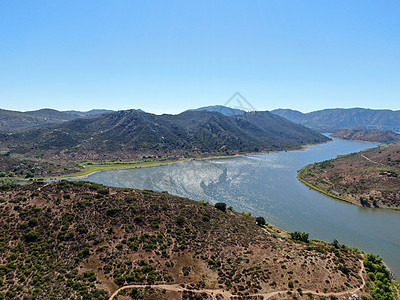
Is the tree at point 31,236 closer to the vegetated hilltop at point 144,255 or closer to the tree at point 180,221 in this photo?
the vegetated hilltop at point 144,255

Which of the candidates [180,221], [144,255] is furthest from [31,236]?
[180,221]

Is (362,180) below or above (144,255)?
above

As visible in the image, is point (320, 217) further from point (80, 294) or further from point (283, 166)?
point (283, 166)

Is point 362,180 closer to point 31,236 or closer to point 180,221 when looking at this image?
point 180,221

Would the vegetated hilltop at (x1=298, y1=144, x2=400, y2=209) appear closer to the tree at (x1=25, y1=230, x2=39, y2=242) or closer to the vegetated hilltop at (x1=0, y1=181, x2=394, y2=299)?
the vegetated hilltop at (x1=0, y1=181, x2=394, y2=299)

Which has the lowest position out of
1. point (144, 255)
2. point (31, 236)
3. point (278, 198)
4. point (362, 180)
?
point (278, 198)

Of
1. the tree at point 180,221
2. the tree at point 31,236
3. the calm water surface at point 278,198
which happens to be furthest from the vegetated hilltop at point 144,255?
the calm water surface at point 278,198
